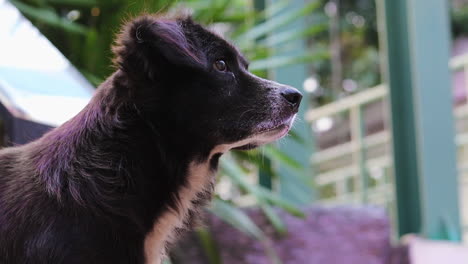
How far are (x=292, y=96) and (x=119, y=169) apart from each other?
0.46 meters

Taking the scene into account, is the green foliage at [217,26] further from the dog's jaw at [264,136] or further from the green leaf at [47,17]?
the dog's jaw at [264,136]

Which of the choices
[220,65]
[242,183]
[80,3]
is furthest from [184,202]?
[80,3]

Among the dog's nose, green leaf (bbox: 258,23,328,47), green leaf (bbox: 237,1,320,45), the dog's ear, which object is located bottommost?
the dog's nose

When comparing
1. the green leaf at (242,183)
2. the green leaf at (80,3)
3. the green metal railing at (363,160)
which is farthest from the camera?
the green metal railing at (363,160)

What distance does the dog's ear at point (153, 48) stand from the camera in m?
1.69

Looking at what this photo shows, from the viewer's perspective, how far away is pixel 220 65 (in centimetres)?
183

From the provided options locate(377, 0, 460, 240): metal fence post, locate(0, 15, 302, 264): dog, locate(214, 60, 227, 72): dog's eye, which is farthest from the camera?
locate(377, 0, 460, 240): metal fence post

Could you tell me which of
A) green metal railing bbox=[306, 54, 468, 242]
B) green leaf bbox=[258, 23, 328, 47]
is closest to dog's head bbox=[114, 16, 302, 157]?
green leaf bbox=[258, 23, 328, 47]

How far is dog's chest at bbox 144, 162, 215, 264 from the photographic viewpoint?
1.75 m

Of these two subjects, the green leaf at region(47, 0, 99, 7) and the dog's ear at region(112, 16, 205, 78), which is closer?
the dog's ear at region(112, 16, 205, 78)

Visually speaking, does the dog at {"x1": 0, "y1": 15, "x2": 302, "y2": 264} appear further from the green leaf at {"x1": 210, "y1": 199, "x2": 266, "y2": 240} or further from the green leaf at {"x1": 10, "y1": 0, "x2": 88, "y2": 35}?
the green leaf at {"x1": 210, "y1": 199, "x2": 266, "y2": 240}

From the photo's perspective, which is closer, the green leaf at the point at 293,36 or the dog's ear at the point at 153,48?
the dog's ear at the point at 153,48

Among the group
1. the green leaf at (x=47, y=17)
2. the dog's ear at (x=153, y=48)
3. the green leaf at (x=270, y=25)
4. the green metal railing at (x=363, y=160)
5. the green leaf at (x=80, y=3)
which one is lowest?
the green metal railing at (x=363, y=160)

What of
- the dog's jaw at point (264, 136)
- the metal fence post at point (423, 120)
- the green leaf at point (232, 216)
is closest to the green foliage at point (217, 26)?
the green leaf at point (232, 216)
